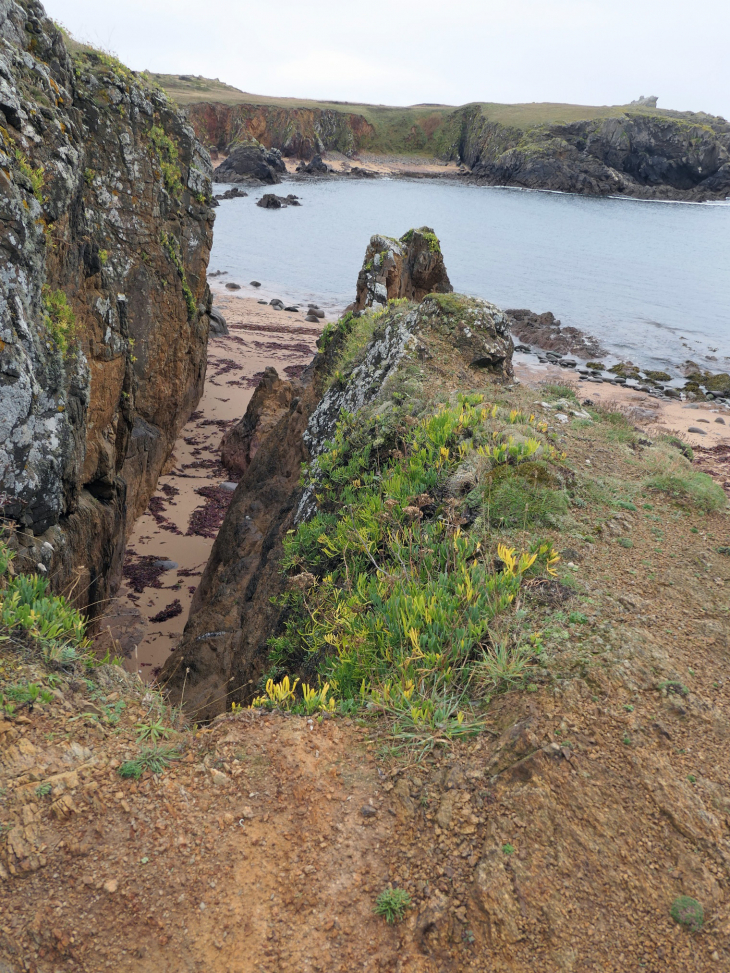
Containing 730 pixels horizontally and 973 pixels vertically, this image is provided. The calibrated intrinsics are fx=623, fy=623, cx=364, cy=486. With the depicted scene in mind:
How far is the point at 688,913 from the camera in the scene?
311 centimetres

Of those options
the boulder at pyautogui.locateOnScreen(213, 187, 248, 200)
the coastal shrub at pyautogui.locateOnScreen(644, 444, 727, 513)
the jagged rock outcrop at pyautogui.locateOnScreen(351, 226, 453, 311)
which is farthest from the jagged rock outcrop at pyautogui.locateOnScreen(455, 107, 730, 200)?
the coastal shrub at pyautogui.locateOnScreen(644, 444, 727, 513)

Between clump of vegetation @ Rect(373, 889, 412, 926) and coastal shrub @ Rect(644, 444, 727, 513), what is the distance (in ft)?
17.8

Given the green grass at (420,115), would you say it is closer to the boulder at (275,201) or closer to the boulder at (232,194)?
the boulder at (232,194)

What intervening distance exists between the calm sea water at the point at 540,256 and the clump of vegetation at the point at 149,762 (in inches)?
1365

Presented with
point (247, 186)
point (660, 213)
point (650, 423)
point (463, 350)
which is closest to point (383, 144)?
point (247, 186)

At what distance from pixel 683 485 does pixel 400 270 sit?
954 cm

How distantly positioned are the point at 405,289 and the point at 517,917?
1397 cm

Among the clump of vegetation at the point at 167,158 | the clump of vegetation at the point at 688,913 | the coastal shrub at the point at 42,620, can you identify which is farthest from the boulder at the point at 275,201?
the clump of vegetation at the point at 688,913

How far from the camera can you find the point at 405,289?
15219mm

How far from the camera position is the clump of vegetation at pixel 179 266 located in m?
15.5

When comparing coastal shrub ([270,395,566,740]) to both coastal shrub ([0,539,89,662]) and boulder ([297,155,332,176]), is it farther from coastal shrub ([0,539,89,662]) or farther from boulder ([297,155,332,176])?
boulder ([297,155,332,176])

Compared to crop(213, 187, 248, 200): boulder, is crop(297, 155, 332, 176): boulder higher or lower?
higher

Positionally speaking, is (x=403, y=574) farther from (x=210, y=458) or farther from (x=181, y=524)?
(x=210, y=458)

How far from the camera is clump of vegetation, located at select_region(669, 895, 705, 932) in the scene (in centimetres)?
309
